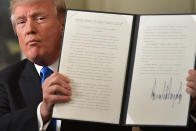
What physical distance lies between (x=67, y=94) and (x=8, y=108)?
0.45 metres

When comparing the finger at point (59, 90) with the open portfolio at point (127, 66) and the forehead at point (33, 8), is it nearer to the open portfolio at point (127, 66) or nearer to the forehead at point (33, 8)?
the open portfolio at point (127, 66)

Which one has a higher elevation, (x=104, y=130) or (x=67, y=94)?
(x=67, y=94)

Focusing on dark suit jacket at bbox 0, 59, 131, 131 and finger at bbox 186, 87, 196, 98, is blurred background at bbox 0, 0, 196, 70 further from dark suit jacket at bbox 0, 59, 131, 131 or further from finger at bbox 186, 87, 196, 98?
finger at bbox 186, 87, 196, 98

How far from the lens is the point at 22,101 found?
174 centimetres

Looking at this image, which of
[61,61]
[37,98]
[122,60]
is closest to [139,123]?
[122,60]

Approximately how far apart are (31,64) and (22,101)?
0.20m

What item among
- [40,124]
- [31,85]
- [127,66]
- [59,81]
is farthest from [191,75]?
[31,85]

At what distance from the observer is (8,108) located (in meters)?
1.76

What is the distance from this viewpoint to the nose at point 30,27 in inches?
66.8

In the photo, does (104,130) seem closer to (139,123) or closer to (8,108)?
(139,123)

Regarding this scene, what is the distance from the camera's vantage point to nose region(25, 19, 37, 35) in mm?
1696

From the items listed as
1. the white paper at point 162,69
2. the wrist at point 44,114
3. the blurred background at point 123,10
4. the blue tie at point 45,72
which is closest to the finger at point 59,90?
the wrist at point 44,114

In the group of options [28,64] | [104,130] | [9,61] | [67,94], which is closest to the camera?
[67,94]

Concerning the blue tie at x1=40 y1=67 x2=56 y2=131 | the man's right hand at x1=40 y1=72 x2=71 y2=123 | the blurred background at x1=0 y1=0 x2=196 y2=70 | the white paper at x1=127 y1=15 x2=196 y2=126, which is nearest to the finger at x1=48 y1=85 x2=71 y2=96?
the man's right hand at x1=40 y1=72 x2=71 y2=123
